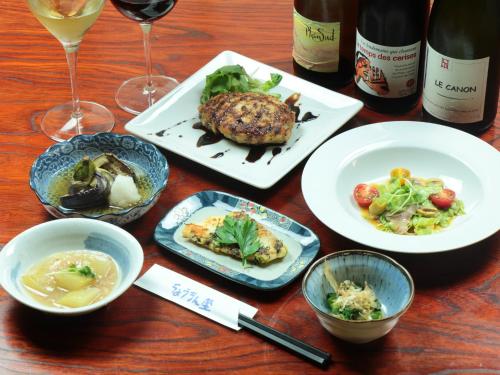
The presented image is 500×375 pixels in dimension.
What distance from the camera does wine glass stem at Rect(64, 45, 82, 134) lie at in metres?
1.62

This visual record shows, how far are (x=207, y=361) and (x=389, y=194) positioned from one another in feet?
1.51

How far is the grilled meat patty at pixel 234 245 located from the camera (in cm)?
136

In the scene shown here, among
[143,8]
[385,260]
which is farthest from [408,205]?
[143,8]

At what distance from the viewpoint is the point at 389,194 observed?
4.88 ft

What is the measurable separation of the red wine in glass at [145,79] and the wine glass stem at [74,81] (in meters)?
0.09

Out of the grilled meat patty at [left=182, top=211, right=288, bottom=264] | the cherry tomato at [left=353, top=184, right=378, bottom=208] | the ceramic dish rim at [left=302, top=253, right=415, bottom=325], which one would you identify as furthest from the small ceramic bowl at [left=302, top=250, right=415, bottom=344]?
the cherry tomato at [left=353, top=184, right=378, bottom=208]

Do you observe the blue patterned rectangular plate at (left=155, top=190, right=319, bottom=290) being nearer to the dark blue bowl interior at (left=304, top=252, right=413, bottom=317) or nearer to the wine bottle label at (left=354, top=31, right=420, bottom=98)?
the dark blue bowl interior at (left=304, top=252, right=413, bottom=317)

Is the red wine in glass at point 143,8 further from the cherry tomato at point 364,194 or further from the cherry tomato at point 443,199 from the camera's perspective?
the cherry tomato at point 443,199

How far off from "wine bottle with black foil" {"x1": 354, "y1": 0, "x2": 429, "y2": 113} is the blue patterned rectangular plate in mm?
401

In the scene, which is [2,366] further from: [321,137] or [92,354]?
[321,137]

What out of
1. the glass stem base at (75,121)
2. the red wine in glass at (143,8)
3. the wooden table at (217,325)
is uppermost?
the red wine in glass at (143,8)

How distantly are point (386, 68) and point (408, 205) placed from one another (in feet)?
1.07

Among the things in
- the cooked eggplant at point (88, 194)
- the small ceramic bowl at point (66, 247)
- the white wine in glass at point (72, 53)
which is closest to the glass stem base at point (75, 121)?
the white wine in glass at point (72, 53)

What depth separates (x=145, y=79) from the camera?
1.86 metres
